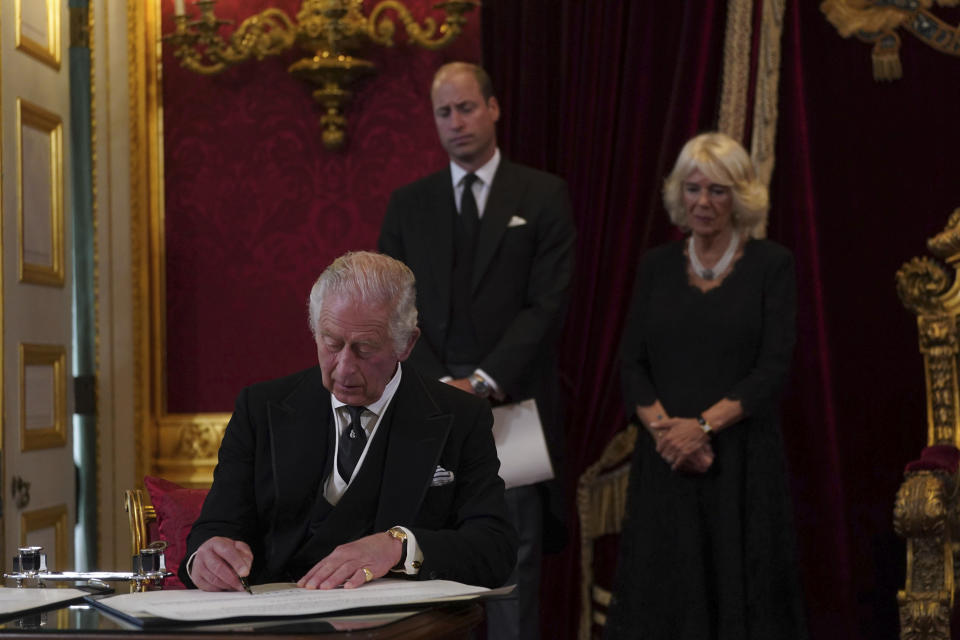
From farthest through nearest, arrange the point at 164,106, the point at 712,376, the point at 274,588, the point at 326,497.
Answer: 1. the point at 164,106
2. the point at 712,376
3. the point at 326,497
4. the point at 274,588

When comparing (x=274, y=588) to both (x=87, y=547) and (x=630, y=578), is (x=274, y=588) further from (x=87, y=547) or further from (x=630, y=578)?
(x=87, y=547)

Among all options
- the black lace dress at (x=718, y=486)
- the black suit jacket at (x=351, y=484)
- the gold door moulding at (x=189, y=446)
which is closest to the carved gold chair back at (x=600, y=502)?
the black lace dress at (x=718, y=486)

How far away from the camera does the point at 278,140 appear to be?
4992 millimetres

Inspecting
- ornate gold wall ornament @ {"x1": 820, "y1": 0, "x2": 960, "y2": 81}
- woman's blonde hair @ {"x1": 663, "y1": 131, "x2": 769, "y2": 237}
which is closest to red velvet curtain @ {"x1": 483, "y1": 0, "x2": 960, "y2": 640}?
ornate gold wall ornament @ {"x1": 820, "y1": 0, "x2": 960, "y2": 81}

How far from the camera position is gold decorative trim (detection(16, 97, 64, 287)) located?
423cm

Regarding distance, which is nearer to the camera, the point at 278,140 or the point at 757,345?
the point at 757,345

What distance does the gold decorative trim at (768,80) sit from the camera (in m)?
4.51

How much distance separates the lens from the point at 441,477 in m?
2.32

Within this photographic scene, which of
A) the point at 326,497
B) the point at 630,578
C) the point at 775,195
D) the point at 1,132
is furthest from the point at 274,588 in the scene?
the point at 775,195

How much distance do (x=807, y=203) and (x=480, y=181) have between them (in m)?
1.23

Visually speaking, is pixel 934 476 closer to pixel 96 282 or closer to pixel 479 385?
pixel 479 385

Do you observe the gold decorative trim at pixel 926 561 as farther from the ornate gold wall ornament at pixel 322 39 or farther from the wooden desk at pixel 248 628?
the ornate gold wall ornament at pixel 322 39

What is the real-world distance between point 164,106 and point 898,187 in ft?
9.03

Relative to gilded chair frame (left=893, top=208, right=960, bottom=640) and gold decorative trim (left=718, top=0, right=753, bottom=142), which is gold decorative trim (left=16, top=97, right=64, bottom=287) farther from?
gilded chair frame (left=893, top=208, right=960, bottom=640)
